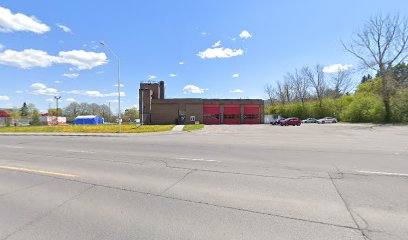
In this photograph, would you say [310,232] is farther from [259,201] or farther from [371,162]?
[371,162]

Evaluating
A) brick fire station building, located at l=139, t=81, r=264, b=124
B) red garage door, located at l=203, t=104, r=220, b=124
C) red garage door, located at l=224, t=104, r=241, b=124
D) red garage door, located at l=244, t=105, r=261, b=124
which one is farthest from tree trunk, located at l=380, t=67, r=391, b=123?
red garage door, located at l=203, t=104, r=220, b=124

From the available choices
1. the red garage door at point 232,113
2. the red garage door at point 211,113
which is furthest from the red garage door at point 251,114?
the red garage door at point 211,113

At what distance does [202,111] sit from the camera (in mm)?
56219

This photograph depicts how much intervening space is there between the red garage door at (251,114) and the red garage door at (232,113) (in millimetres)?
1746

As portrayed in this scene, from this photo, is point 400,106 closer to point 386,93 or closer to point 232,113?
point 386,93

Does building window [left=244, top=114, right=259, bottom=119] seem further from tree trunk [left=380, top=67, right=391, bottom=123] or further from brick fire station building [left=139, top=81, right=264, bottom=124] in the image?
tree trunk [left=380, top=67, right=391, bottom=123]

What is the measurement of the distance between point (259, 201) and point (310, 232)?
134cm

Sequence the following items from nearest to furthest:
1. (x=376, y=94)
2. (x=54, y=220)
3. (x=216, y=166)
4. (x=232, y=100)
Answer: (x=54, y=220)
(x=216, y=166)
(x=376, y=94)
(x=232, y=100)

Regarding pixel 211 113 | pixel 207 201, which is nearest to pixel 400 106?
pixel 211 113

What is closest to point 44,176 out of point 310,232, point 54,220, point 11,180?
point 11,180

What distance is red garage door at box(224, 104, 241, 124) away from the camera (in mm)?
56812

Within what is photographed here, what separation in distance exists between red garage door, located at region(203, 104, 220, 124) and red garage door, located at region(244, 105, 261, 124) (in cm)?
692

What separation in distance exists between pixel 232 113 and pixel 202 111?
7269mm

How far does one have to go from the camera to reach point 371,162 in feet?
27.6
